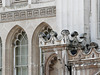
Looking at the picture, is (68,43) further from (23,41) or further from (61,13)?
(23,41)

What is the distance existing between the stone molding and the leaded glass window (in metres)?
0.56

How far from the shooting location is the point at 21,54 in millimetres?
18672

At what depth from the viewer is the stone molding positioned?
18.0 meters

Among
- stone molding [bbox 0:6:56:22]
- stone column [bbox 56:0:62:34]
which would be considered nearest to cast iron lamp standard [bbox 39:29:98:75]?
stone column [bbox 56:0:62:34]

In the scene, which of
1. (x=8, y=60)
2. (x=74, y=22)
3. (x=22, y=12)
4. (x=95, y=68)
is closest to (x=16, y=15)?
(x=22, y=12)

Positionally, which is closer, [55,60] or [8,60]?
[55,60]

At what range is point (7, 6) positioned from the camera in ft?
62.2

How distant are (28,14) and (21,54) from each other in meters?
1.37

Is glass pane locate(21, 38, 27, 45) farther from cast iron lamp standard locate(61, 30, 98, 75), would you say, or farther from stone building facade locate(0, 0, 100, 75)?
cast iron lamp standard locate(61, 30, 98, 75)

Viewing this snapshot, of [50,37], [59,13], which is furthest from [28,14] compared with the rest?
[50,37]

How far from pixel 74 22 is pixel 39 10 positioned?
214 cm

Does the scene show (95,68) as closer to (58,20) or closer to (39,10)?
(58,20)

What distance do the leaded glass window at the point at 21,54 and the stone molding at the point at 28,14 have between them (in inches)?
22.1

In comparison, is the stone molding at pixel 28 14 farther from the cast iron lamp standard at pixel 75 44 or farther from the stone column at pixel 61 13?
the cast iron lamp standard at pixel 75 44
